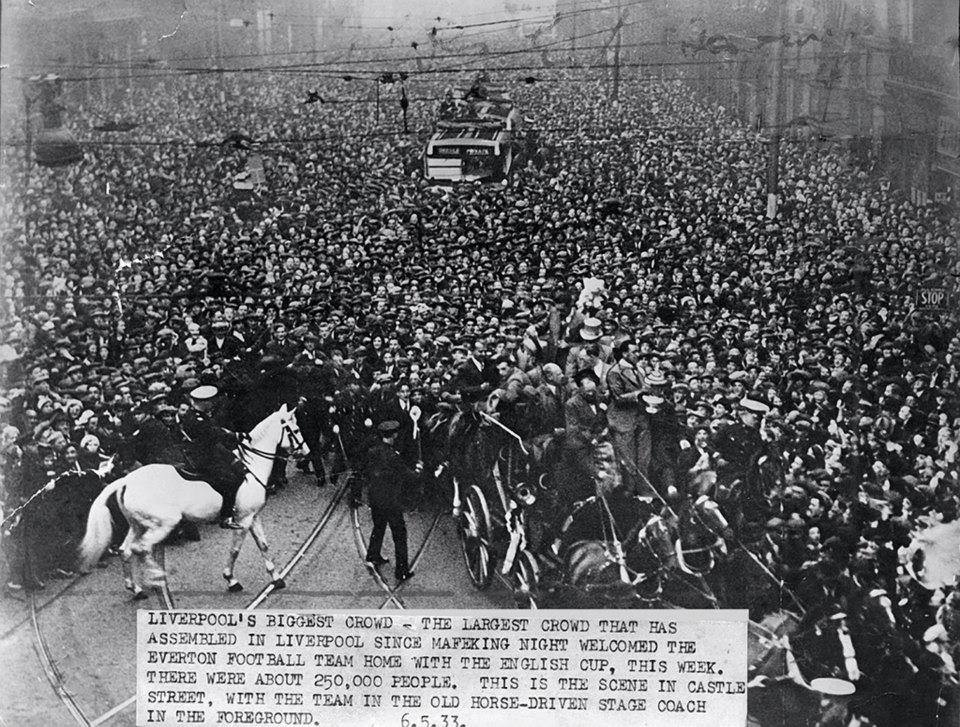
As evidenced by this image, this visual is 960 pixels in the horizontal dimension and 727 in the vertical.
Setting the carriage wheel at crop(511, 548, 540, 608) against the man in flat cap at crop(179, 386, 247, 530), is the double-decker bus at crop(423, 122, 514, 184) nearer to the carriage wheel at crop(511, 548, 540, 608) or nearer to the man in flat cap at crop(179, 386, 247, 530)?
the man in flat cap at crop(179, 386, 247, 530)

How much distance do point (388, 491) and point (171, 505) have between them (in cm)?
133

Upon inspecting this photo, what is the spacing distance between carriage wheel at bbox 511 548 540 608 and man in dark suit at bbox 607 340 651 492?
2.45 feet

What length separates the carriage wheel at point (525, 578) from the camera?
16.3 feet

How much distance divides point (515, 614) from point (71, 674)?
2735mm

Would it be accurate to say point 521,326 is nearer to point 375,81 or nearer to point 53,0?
point 375,81

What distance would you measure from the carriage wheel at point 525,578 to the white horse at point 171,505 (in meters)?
1.43

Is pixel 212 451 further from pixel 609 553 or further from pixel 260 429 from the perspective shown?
pixel 609 553

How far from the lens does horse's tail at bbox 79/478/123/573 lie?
4.97 metres

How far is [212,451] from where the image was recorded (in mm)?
4996

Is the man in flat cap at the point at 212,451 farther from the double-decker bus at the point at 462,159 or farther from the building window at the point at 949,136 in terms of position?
the building window at the point at 949,136

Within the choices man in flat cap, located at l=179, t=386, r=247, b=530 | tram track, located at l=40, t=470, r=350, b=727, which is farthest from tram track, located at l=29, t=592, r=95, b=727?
man in flat cap, located at l=179, t=386, r=247, b=530

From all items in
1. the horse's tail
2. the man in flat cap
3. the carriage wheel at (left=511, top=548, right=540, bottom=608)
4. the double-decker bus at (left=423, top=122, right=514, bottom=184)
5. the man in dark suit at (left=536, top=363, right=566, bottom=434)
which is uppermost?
Result: the double-decker bus at (left=423, top=122, right=514, bottom=184)

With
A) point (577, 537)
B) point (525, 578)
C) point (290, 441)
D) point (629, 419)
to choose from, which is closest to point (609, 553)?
point (577, 537)

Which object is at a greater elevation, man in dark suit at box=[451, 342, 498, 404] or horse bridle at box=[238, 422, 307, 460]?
man in dark suit at box=[451, 342, 498, 404]
